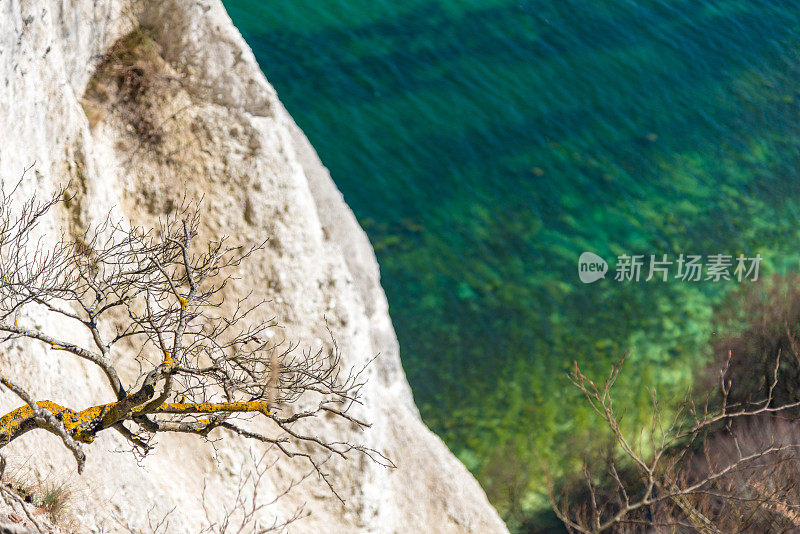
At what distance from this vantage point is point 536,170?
21375 mm

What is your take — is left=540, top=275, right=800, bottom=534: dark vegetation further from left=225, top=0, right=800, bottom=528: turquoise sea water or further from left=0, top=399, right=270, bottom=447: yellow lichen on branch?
left=0, top=399, right=270, bottom=447: yellow lichen on branch

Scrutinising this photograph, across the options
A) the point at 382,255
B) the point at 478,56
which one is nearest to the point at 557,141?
the point at 478,56

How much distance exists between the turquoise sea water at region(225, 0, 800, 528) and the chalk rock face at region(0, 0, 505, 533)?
2.36 meters

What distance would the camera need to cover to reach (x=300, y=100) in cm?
2125

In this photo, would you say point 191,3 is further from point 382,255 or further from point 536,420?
point 536,420

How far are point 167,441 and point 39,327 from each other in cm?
269

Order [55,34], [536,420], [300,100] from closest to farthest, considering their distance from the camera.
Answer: [55,34], [536,420], [300,100]

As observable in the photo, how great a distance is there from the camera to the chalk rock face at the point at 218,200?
36.0ft

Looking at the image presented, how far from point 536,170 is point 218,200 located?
10.7m

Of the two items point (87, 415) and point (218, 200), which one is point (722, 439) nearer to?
point (218, 200)

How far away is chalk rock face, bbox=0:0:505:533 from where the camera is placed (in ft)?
36.0

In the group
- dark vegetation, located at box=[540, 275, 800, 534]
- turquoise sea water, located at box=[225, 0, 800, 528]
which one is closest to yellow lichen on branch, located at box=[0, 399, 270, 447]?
dark vegetation, located at box=[540, 275, 800, 534]

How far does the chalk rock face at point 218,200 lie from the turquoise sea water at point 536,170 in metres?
2.36

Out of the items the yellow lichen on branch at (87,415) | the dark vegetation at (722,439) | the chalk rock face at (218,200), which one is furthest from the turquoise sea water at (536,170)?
the yellow lichen on branch at (87,415)
